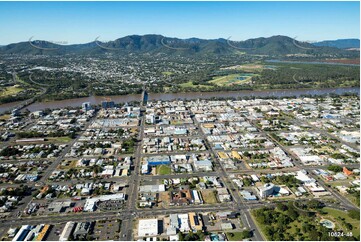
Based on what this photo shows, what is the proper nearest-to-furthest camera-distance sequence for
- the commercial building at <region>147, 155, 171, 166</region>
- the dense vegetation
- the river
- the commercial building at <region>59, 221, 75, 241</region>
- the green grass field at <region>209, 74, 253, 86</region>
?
the dense vegetation → the commercial building at <region>59, 221, 75, 241</region> → the commercial building at <region>147, 155, 171, 166</region> → the river → the green grass field at <region>209, 74, 253, 86</region>

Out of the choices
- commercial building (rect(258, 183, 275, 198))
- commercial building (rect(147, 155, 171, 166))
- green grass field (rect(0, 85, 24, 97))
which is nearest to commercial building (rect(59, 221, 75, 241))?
commercial building (rect(147, 155, 171, 166))

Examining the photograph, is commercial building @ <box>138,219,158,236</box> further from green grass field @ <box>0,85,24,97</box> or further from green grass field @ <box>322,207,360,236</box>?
green grass field @ <box>0,85,24,97</box>

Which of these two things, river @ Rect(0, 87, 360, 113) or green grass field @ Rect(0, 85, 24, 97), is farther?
green grass field @ Rect(0, 85, 24, 97)

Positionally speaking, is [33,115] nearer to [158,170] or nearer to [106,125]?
[106,125]

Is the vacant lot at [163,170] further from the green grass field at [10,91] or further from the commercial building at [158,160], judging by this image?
the green grass field at [10,91]

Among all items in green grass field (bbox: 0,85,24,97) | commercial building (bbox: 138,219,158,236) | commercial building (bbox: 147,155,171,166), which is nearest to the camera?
commercial building (bbox: 138,219,158,236)

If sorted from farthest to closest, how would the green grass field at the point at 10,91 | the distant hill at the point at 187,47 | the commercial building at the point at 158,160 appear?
the distant hill at the point at 187,47, the green grass field at the point at 10,91, the commercial building at the point at 158,160

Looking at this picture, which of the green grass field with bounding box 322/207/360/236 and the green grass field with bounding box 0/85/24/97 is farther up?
the green grass field with bounding box 0/85/24/97

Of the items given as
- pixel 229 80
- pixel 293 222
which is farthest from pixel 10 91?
pixel 293 222

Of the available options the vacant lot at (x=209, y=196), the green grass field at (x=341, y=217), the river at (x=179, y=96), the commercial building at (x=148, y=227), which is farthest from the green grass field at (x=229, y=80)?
the commercial building at (x=148, y=227)

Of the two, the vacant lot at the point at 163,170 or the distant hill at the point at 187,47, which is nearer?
the vacant lot at the point at 163,170
